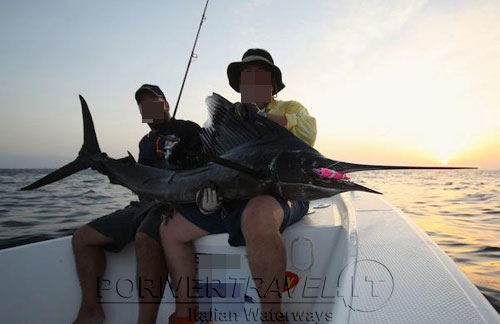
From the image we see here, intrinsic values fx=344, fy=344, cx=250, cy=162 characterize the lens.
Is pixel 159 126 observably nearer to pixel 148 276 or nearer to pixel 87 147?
pixel 87 147

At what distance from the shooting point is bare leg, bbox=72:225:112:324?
2.11 meters

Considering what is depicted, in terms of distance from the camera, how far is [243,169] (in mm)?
1742

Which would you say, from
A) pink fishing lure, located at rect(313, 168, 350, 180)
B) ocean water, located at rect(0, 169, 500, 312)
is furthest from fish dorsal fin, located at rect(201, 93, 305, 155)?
ocean water, located at rect(0, 169, 500, 312)

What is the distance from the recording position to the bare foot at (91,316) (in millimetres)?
2076

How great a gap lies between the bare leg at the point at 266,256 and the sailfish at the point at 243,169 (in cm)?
23

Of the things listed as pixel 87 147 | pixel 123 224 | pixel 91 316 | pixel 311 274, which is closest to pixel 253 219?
pixel 311 274

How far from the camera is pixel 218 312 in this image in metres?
2.06

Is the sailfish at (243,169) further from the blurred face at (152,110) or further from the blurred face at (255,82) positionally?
the blurred face at (152,110)

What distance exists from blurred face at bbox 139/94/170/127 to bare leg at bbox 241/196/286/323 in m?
1.49

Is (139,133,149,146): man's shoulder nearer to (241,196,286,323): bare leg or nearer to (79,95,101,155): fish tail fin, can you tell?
(79,95,101,155): fish tail fin

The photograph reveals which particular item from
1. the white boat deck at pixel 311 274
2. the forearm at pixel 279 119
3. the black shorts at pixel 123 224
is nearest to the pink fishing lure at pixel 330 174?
the white boat deck at pixel 311 274

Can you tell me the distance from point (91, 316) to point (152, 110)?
1531mm

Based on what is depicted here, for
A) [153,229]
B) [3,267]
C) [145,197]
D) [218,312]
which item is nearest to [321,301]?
[218,312]

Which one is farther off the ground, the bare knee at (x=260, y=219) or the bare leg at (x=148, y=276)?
the bare knee at (x=260, y=219)
